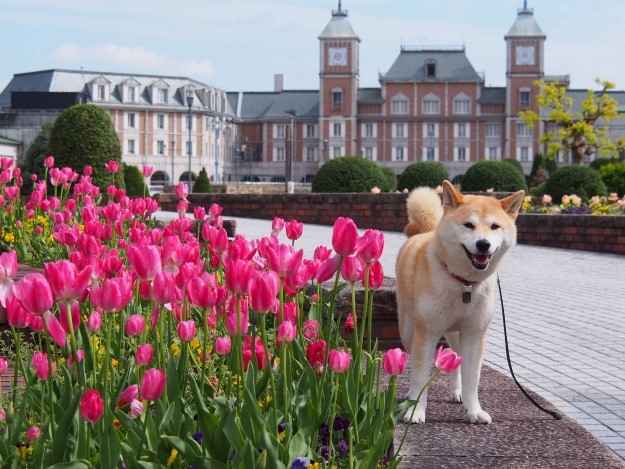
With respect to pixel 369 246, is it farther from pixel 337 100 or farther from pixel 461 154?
pixel 461 154

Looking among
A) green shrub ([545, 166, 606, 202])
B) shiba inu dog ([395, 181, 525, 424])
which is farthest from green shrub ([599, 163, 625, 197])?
shiba inu dog ([395, 181, 525, 424])

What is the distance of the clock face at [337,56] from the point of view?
87438mm

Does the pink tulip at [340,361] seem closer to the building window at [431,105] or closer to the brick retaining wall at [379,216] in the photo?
the brick retaining wall at [379,216]

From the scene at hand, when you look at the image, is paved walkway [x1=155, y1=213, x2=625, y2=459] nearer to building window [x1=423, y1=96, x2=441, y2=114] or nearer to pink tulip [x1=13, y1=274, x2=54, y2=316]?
pink tulip [x1=13, y1=274, x2=54, y2=316]

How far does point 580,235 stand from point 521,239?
4.69 feet

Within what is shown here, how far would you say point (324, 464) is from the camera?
101 inches

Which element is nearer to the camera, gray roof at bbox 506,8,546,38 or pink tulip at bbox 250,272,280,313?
pink tulip at bbox 250,272,280,313

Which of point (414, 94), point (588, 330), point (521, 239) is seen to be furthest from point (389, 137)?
point (588, 330)

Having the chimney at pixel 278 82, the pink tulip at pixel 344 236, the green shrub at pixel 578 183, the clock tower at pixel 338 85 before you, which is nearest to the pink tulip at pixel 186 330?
the pink tulip at pixel 344 236

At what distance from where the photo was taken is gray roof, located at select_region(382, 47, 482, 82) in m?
87.8

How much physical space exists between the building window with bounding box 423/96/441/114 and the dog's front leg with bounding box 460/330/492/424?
86.1 metres

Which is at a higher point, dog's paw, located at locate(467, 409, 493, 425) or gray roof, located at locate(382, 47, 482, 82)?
gray roof, located at locate(382, 47, 482, 82)

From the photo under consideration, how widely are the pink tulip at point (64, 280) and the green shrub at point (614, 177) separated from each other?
2338 cm

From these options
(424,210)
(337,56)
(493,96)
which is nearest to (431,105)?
(493,96)
